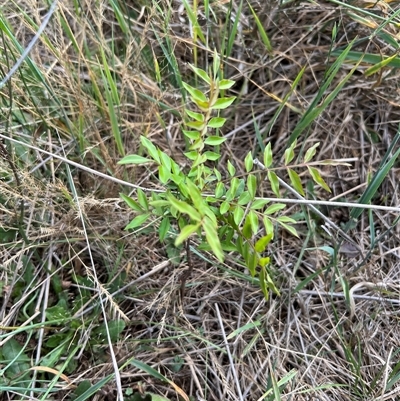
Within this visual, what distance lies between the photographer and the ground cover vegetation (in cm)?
115

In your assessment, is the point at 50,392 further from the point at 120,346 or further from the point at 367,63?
the point at 367,63

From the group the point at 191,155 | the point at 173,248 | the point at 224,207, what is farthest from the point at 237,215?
the point at 173,248

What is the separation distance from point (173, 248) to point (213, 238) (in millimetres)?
547

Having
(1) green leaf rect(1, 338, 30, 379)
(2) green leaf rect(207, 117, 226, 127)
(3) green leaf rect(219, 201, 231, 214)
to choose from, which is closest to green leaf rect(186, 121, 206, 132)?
(2) green leaf rect(207, 117, 226, 127)

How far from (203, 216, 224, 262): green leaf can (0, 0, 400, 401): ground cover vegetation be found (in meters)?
0.28

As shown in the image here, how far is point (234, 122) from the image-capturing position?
1.50m

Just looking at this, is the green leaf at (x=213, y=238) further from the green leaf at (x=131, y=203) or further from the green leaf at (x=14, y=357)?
the green leaf at (x=14, y=357)

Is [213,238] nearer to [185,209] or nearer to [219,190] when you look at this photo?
[185,209]

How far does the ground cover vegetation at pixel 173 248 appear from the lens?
1.15m

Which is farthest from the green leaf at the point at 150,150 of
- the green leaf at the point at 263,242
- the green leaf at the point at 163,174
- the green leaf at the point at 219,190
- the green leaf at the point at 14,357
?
the green leaf at the point at 14,357

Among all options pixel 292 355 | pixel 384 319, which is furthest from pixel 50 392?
pixel 384 319

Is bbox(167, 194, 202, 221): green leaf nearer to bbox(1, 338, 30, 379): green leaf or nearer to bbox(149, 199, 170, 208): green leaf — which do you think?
bbox(149, 199, 170, 208): green leaf

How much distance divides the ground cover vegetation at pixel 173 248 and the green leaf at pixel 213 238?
0.28m

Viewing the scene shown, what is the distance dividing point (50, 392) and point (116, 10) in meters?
0.94
